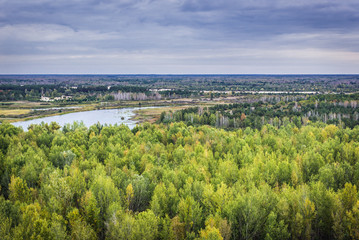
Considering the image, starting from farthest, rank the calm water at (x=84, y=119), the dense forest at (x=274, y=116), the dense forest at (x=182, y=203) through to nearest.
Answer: the calm water at (x=84, y=119)
the dense forest at (x=274, y=116)
the dense forest at (x=182, y=203)

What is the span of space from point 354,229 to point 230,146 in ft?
109

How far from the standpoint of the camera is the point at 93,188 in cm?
2806

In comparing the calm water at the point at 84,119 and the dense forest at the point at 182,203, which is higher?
the dense forest at the point at 182,203

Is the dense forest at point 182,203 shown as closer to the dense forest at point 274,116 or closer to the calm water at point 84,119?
the dense forest at point 274,116

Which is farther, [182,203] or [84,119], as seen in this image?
[84,119]

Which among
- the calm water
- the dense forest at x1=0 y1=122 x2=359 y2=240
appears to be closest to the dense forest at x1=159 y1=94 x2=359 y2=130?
the calm water

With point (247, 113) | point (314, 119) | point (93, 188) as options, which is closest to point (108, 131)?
point (93, 188)

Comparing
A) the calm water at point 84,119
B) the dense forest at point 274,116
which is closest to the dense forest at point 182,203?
the dense forest at point 274,116

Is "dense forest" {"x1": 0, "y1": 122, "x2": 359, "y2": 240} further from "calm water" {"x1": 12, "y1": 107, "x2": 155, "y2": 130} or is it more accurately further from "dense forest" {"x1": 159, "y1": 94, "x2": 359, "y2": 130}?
"calm water" {"x1": 12, "y1": 107, "x2": 155, "y2": 130}

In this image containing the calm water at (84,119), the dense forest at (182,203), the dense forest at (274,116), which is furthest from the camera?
the calm water at (84,119)

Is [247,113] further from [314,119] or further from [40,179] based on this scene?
[40,179]

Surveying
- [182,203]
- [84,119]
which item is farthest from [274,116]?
[182,203]

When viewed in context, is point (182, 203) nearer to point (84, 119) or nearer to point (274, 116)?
point (274, 116)

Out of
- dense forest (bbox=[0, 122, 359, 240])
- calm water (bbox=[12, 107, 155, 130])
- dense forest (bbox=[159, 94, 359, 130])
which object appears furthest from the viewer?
calm water (bbox=[12, 107, 155, 130])
